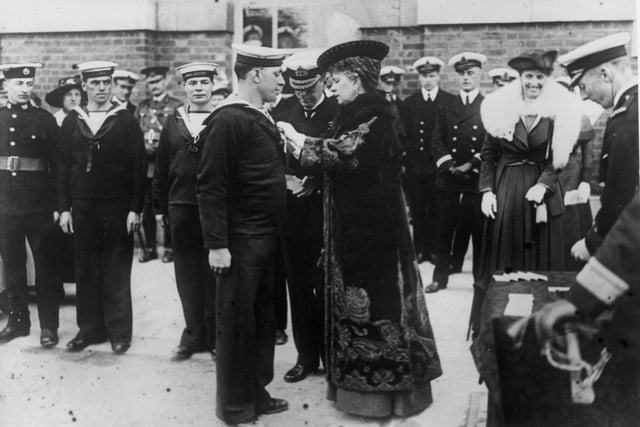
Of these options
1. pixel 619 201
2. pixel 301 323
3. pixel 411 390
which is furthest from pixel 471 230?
pixel 619 201

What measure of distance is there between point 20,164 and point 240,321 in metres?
2.14

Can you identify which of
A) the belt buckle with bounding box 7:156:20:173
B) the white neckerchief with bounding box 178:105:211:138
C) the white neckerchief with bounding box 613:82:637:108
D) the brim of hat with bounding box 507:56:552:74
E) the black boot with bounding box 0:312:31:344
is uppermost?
the brim of hat with bounding box 507:56:552:74

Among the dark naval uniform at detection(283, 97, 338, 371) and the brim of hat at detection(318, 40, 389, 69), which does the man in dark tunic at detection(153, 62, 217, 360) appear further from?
the brim of hat at detection(318, 40, 389, 69)

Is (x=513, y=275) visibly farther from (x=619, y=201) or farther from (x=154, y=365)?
(x=154, y=365)

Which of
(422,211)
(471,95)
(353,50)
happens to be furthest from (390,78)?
(353,50)

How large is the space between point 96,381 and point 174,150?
1584 millimetres

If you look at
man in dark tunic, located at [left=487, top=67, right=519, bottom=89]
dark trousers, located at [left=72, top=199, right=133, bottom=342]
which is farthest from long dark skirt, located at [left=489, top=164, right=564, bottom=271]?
dark trousers, located at [left=72, top=199, right=133, bottom=342]

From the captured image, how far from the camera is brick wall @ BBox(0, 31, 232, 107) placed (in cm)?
714

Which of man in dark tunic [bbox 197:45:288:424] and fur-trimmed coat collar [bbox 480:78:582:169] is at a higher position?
fur-trimmed coat collar [bbox 480:78:582:169]

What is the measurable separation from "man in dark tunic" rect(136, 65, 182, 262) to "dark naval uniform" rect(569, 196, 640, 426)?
5.52 m

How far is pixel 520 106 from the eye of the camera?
482 cm

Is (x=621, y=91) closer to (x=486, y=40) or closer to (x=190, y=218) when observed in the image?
(x=190, y=218)

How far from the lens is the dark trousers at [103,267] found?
5.10 metres

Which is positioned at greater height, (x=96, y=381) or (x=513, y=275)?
(x=513, y=275)
